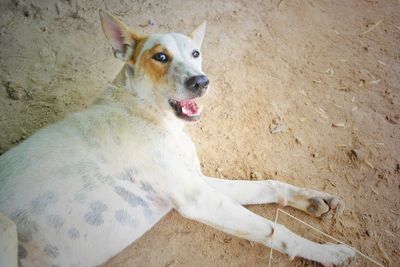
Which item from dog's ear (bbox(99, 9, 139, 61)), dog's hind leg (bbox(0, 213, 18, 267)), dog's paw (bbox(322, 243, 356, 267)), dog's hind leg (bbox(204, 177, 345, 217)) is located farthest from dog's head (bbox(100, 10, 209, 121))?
dog's paw (bbox(322, 243, 356, 267))

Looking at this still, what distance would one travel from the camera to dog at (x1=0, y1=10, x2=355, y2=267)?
2.59 meters

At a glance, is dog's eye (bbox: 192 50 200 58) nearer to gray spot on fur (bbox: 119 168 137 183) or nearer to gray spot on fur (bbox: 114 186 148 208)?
gray spot on fur (bbox: 119 168 137 183)

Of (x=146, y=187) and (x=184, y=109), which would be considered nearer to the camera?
(x=146, y=187)

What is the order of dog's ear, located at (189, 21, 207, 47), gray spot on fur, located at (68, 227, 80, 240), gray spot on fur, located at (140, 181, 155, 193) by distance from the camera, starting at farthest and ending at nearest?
dog's ear, located at (189, 21, 207, 47)
gray spot on fur, located at (140, 181, 155, 193)
gray spot on fur, located at (68, 227, 80, 240)

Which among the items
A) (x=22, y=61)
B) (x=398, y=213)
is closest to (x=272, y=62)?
(x=398, y=213)

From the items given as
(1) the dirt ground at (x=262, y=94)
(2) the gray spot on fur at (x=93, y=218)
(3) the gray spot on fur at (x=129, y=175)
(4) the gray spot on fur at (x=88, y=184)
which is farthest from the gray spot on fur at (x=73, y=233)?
(1) the dirt ground at (x=262, y=94)

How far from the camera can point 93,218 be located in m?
2.72

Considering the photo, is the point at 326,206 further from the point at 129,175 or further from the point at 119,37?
the point at 119,37

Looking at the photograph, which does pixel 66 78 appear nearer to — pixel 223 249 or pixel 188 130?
pixel 188 130

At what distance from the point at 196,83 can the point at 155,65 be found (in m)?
0.47

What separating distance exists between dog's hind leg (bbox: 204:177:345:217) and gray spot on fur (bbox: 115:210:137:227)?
922mm

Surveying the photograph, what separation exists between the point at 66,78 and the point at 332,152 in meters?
3.69

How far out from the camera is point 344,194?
3.73 meters

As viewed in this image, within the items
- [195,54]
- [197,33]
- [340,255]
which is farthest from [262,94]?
[340,255]
